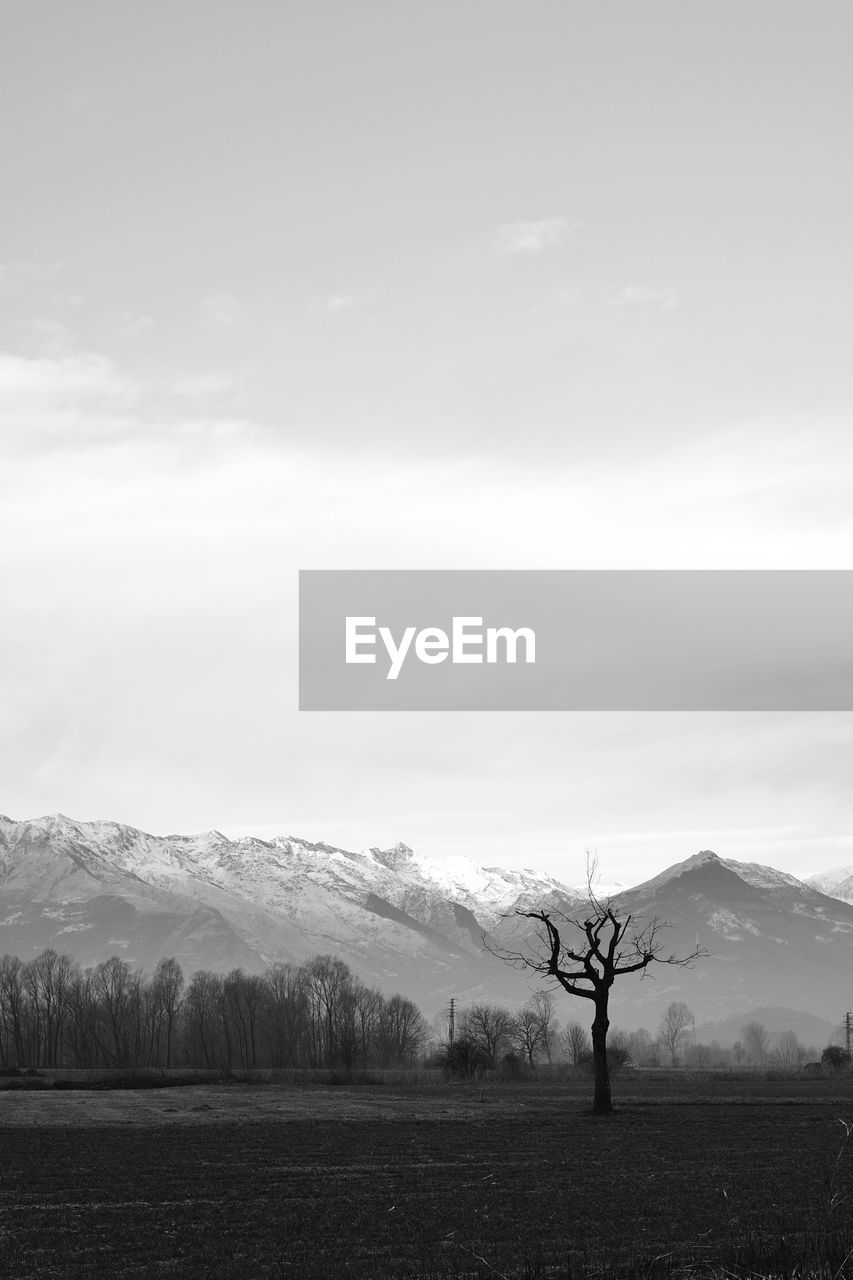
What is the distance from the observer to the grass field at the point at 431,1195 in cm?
2033

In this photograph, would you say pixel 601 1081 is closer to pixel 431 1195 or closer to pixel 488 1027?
pixel 431 1195

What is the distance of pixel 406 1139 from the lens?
1750 inches

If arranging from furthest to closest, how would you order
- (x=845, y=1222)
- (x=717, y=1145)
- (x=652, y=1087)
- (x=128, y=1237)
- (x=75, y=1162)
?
(x=652, y=1087)
(x=717, y=1145)
(x=75, y=1162)
(x=128, y=1237)
(x=845, y=1222)

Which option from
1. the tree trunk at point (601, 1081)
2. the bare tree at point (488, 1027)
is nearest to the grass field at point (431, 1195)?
the tree trunk at point (601, 1081)

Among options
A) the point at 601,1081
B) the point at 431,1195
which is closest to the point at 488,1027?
the point at 601,1081

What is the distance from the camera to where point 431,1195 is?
28.9 m

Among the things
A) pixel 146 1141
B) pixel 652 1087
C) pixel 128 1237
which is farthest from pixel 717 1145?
pixel 652 1087

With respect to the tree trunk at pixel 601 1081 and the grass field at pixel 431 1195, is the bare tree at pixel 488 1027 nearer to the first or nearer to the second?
the tree trunk at pixel 601 1081

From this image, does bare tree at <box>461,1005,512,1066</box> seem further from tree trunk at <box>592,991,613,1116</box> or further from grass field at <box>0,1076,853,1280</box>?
grass field at <box>0,1076,853,1280</box>

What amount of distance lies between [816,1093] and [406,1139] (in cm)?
4332

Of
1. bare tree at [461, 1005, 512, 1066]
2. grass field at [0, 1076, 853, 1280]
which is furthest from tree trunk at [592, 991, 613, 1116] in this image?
bare tree at [461, 1005, 512, 1066]

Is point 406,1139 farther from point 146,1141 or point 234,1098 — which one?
point 234,1098

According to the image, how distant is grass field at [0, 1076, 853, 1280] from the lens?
20.3 metres

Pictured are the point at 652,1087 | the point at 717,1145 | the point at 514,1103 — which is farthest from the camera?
the point at 652,1087
